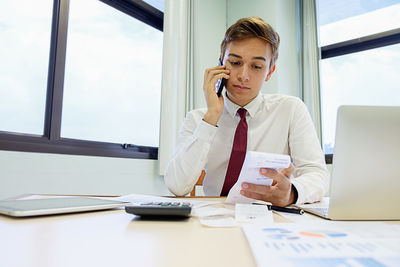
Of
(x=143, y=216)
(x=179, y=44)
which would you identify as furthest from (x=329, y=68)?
(x=143, y=216)

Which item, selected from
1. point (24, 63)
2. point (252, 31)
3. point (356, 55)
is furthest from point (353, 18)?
point (24, 63)

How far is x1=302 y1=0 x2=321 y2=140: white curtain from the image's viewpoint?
2.89 m

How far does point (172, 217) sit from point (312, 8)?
10.3 ft

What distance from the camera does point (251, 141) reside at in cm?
143

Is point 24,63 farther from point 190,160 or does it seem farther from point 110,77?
point 190,160

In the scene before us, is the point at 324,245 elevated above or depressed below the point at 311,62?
below

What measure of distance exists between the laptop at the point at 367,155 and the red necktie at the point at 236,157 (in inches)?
26.5

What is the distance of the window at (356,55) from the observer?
272 cm

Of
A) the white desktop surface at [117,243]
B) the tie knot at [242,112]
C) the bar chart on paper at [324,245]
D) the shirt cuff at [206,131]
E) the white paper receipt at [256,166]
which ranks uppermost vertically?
the tie knot at [242,112]

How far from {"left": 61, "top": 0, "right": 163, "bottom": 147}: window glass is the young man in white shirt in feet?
3.13

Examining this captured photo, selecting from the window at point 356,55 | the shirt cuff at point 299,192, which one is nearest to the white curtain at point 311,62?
the window at point 356,55

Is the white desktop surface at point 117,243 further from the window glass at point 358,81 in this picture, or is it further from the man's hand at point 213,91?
the window glass at point 358,81

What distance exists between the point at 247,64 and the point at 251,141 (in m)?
0.37

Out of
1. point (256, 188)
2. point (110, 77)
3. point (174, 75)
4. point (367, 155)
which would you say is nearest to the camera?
point (367, 155)
